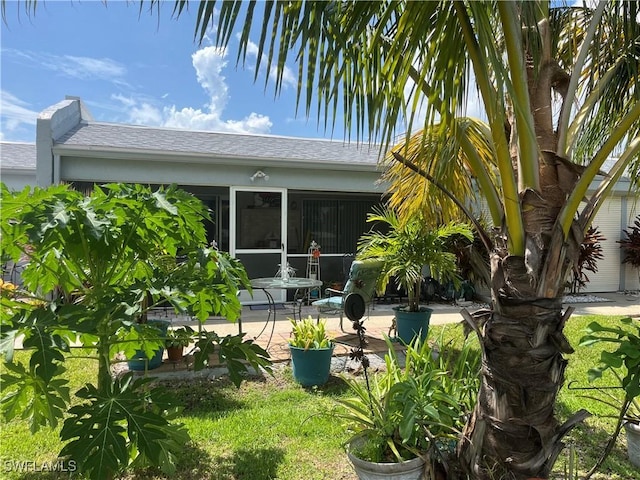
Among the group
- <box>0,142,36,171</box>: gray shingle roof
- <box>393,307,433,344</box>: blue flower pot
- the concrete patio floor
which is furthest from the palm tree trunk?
<box>0,142,36,171</box>: gray shingle roof

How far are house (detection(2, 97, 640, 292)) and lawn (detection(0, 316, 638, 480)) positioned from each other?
14.4 feet

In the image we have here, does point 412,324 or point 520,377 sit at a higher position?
point 520,377

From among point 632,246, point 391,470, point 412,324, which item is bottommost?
point 391,470

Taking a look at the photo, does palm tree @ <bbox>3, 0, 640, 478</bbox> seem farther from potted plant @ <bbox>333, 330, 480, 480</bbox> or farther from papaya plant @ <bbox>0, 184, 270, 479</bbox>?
papaya plant @ <bbox>0, 184, 270, 479</bbox>

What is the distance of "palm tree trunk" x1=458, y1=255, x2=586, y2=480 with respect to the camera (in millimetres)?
2248

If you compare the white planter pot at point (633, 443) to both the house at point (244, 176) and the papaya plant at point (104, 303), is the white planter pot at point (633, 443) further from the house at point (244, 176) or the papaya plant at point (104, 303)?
the house at point (244, 176)

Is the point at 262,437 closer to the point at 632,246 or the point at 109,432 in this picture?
the point at 109,432

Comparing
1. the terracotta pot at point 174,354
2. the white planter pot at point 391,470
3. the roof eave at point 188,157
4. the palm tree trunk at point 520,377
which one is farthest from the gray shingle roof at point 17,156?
the palm tree trunk at point 520,377

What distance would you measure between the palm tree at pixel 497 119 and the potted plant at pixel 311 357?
2.32 m

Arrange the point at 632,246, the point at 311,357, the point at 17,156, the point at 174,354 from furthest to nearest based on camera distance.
Answer: the point at 17,156, the point at 632,246, the point at 174,354, the point at 311,357

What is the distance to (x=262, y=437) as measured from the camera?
3.59 m

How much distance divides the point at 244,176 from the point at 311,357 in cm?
Answer: 550

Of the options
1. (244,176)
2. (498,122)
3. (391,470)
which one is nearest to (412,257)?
(391,470)

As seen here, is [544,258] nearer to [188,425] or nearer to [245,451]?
[245,451]
